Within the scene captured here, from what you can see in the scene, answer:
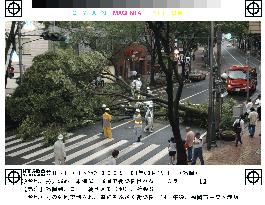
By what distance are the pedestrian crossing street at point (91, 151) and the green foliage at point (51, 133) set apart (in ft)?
0.93

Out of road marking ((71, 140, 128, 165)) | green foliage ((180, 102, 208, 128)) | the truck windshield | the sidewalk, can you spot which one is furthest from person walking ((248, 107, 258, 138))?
the truck windshield

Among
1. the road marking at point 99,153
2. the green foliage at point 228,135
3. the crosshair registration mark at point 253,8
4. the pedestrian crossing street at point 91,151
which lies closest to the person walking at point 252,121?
the green foliage at point 228,135

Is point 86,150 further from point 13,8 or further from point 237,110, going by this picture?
point 13,8

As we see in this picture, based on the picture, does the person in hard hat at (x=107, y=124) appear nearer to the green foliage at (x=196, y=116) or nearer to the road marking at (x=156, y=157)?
the road marking at (x=156, y=157)

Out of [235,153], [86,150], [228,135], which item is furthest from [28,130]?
[235,153]

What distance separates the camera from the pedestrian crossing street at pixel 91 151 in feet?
47.8

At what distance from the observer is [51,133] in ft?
54.3

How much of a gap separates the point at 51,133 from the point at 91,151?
1.99 m

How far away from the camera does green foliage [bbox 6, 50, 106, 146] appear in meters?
17.4
